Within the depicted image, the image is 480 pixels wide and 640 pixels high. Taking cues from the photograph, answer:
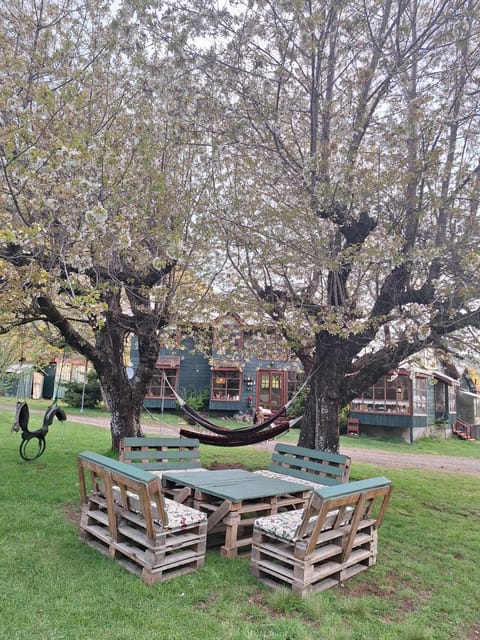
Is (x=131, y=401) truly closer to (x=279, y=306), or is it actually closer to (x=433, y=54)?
(x=279, y=306)

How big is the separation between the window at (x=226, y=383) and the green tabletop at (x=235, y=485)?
52.6 feet

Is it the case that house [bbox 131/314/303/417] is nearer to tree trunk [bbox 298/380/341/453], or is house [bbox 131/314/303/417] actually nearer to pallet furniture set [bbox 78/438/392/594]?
tree trunk [bbox 298/380/341/453]

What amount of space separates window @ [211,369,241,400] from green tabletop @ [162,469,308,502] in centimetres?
1604

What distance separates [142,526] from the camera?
3.42 meters

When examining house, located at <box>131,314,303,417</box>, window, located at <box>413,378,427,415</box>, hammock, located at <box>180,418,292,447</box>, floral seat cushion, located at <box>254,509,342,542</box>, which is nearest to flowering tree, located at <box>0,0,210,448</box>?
hammock, located at <box>180,418,292,447</box>

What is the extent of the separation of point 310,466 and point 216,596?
230cm

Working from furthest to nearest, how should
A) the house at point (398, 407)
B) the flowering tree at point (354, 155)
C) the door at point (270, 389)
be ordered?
the door at point (270, 389), the house at point (398, 407), the flowering tree at point (354, 155)

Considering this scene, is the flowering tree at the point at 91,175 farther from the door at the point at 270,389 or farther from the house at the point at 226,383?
the door at the point at 270,389

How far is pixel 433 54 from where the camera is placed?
20.4 ft

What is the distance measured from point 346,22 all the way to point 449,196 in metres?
2.61

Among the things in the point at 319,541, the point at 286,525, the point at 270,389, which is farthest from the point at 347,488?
the point at 270,389

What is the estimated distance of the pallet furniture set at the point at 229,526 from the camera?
Answer: 10.5 ft

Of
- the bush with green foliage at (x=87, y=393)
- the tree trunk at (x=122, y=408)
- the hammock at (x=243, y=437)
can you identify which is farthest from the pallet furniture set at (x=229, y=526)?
the bush with green foliage at (x=87, y=393)

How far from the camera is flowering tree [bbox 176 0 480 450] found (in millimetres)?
5797
